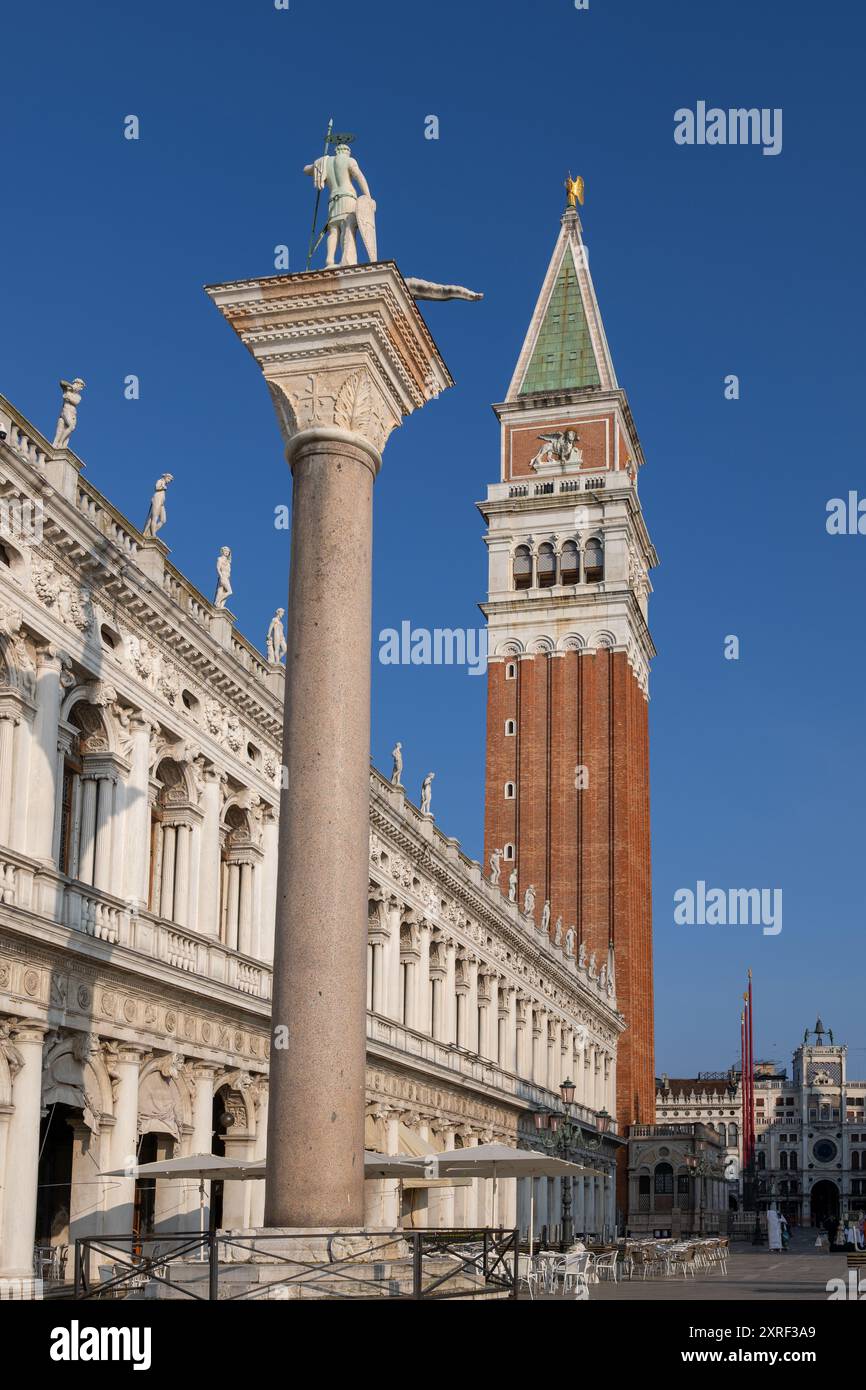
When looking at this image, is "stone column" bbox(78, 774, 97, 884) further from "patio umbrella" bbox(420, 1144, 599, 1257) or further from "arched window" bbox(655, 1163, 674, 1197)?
"arched window" bbox(655, 1163, 674, 1197)

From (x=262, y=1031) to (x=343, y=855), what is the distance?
19.0 meters

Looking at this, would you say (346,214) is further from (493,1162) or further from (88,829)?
(493,1162)

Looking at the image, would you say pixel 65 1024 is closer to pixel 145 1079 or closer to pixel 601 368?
pixel 145 1079

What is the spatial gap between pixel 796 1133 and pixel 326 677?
18975cm

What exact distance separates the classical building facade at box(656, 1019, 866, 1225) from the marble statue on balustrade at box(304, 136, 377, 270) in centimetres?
16506

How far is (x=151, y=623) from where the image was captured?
98.1 feet

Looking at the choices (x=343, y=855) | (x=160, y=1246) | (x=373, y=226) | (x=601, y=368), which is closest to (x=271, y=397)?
(x=373, y=226)

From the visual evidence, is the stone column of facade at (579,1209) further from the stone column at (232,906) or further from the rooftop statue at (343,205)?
the rooftop statue at (343,205)

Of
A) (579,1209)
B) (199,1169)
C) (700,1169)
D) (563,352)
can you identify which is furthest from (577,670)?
(199,1169)

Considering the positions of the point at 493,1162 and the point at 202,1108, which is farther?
the point at 202,1108

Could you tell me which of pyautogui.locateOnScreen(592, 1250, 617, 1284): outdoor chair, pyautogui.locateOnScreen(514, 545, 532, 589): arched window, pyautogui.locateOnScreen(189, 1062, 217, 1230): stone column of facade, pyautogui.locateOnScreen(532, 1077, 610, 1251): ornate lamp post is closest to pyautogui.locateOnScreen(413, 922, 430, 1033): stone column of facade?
pyautogui.locateOnScreen(532, 1077, 610, 1251): ornate lamp post

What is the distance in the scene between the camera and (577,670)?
302 ft
